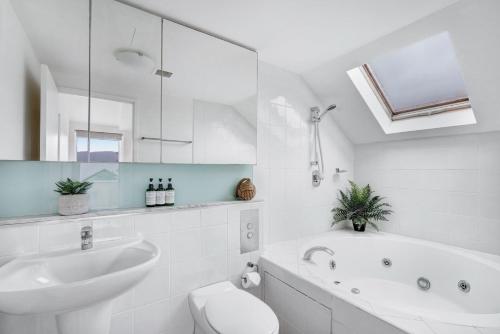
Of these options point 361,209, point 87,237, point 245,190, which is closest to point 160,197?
point 87,237

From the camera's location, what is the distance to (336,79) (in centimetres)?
219

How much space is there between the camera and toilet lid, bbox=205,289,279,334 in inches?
44.8

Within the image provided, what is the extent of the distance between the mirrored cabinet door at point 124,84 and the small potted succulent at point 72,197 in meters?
0.16

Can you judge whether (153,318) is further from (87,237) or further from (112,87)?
(112,87)

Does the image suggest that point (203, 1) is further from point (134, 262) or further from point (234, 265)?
point (234, 265)

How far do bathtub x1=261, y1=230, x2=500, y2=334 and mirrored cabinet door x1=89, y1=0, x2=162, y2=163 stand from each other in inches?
47.1

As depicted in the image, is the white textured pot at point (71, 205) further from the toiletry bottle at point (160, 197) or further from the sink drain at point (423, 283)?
the sink drain at point (423, 283)

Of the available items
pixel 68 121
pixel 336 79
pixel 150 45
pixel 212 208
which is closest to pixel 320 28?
pixel 336 79

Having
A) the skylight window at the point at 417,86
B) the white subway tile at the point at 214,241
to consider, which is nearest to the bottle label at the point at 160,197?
the white subway tile at the point at 214,241

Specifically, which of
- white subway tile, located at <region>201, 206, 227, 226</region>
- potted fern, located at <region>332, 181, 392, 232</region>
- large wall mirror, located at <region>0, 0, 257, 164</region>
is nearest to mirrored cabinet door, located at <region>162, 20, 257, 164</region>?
large wall mirror, located at <region>0, 0, 257, 164</region>

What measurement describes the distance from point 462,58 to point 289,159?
1.35 meters

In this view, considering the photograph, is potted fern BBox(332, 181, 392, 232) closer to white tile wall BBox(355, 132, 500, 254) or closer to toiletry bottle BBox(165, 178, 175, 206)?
white tile wall BBox(355, 132, 500, 254)

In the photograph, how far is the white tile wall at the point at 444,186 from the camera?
5.89ft

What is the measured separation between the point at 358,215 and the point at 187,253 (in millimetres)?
1694
